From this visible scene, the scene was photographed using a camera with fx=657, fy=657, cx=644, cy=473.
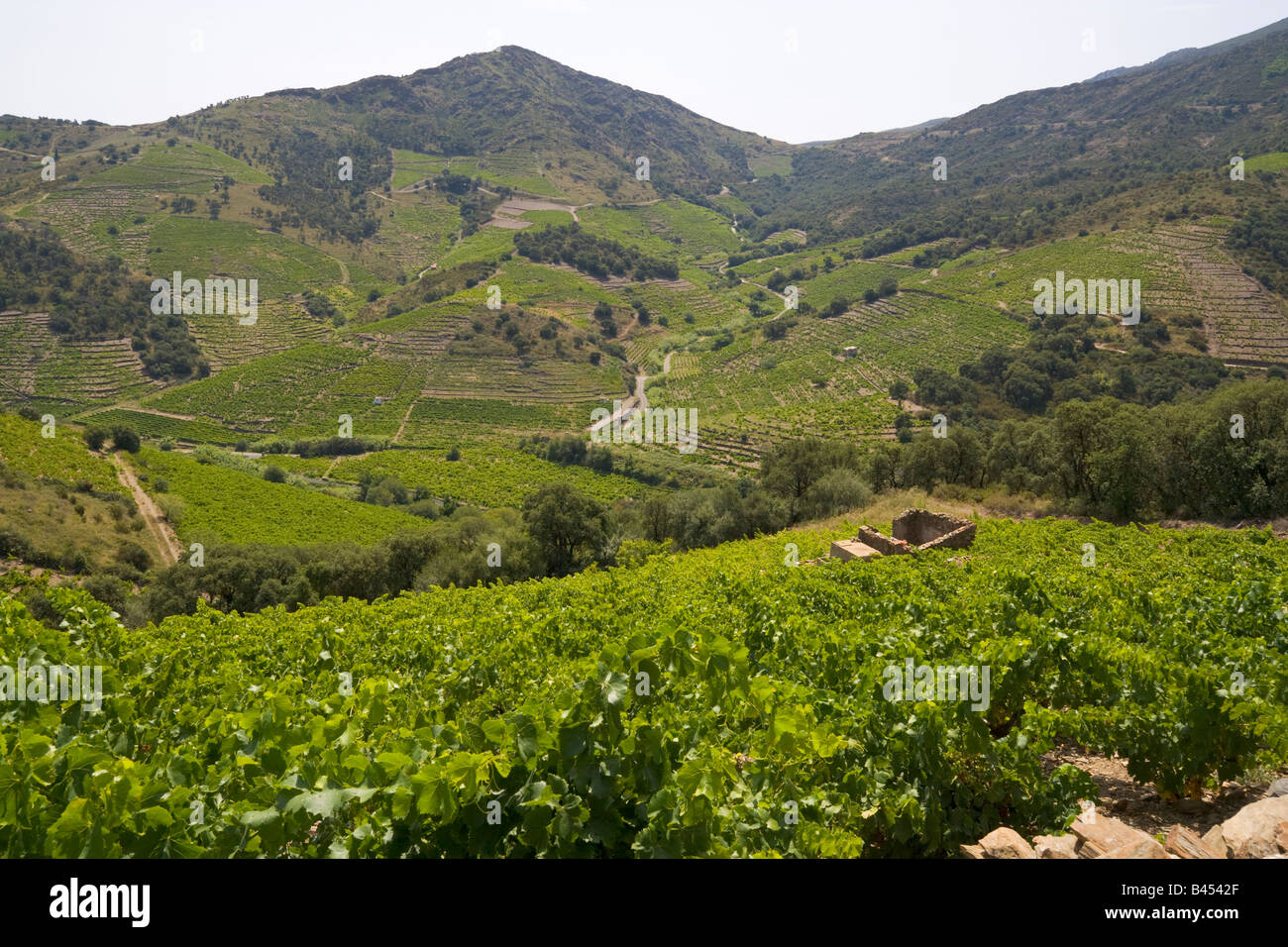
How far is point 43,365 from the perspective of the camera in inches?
3750

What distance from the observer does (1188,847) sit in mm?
4414

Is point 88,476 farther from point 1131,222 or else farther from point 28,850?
point 1131,222

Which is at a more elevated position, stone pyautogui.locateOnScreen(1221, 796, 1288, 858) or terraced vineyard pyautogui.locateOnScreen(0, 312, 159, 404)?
terraced vineyard pyautogui.locateOnScreen(0, 312, 159, 404)

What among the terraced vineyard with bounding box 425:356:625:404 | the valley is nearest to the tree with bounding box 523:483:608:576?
the valley

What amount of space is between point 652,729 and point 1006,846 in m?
2.60

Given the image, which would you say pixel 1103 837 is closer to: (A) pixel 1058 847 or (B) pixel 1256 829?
(A) pixel 1058 847

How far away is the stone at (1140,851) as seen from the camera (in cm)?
403

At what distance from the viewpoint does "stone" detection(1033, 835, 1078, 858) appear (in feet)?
14.1

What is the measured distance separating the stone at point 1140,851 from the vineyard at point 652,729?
3.25 feet

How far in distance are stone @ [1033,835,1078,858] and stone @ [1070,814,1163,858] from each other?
0.14ft

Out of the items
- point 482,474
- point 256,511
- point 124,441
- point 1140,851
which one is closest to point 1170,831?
point 1140,851

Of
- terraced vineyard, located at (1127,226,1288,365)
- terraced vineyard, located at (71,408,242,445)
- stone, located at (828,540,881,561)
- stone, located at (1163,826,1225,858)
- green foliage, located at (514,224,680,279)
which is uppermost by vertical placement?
green foliage, located at (514,224,680,279)

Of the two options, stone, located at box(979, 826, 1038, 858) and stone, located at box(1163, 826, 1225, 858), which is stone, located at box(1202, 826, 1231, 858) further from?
stone, located at box(979, 826, 1038, 858)
